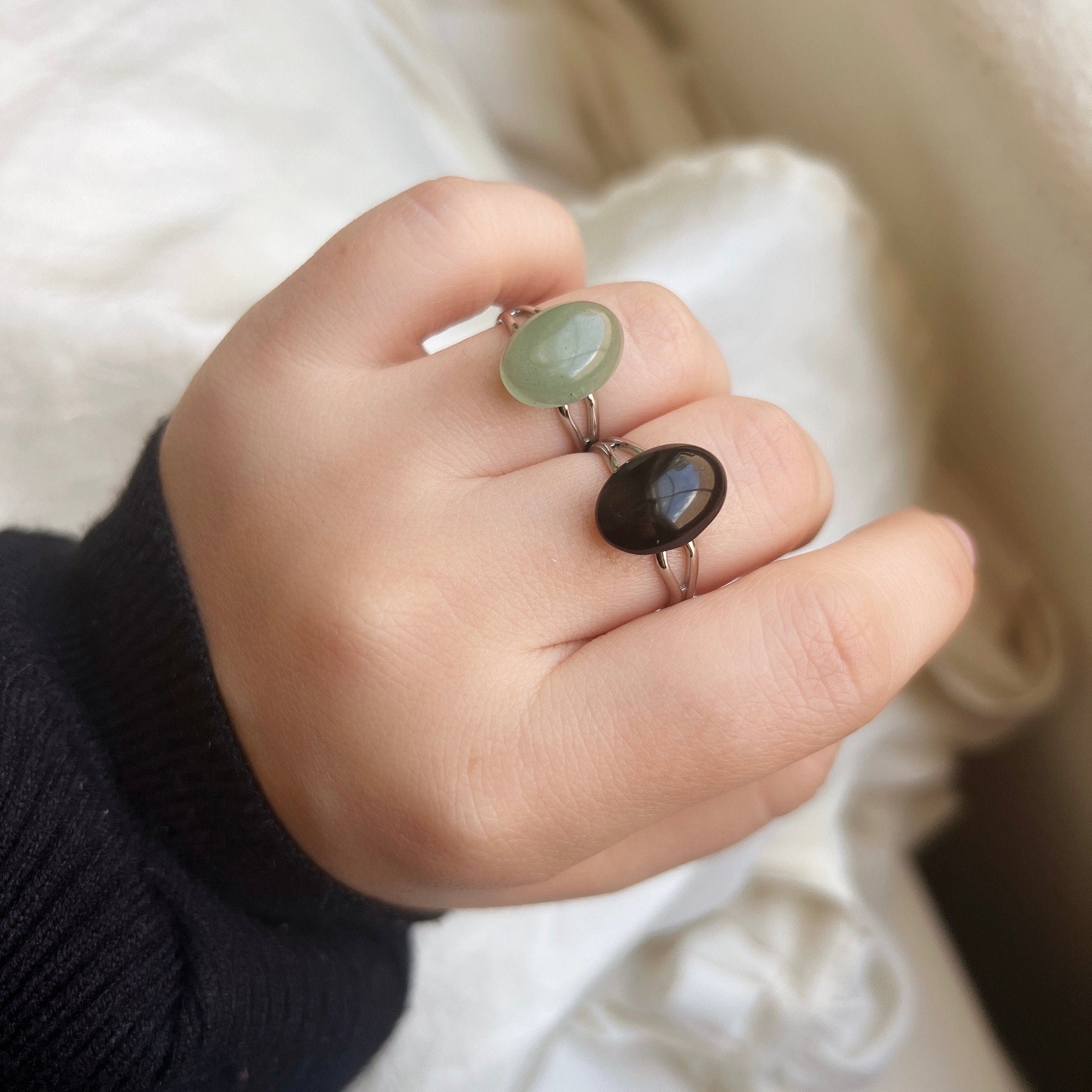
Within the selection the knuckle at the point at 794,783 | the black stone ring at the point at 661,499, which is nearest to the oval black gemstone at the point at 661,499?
the black stone ring at the point at 661,499

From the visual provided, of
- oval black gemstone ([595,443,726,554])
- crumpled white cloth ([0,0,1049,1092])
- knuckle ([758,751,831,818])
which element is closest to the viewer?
oval black gemstone ([595,443,726,554])

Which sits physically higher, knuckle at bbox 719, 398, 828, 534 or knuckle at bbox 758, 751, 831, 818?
knuckle at bbox 719, 398, 828, 534

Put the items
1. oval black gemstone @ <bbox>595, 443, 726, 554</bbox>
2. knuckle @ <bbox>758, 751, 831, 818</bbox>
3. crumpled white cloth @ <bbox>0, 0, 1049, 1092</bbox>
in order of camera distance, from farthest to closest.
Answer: crumpled white cloth @ <bbox>0, 0, 1049, 1092</bbox> → knuckle @ <bbox>758, 751, 831, 818</bbox> → oval black gemstone @ <bbox>595, 443, 726, 554</bbox>

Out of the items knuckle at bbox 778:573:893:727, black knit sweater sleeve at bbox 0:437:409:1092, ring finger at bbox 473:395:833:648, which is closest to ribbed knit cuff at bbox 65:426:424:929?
black knit sweater sleeve at bbox 0:437:409:1092

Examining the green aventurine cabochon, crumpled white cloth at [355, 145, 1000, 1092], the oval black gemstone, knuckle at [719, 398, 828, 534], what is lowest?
crumpled white cloth at [355, 145, 1000, 1092]

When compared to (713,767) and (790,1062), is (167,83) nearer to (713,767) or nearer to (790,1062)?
(713,767)

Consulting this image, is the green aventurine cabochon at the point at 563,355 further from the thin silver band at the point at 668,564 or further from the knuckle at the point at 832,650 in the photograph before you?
the knuckle at the point at 832,650

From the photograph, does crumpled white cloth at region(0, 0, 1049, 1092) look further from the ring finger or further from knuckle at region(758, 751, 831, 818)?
the ring finger

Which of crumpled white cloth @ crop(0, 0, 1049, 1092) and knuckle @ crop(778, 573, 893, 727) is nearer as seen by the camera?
knuckle @ crop(778, 573, 893, 727)
